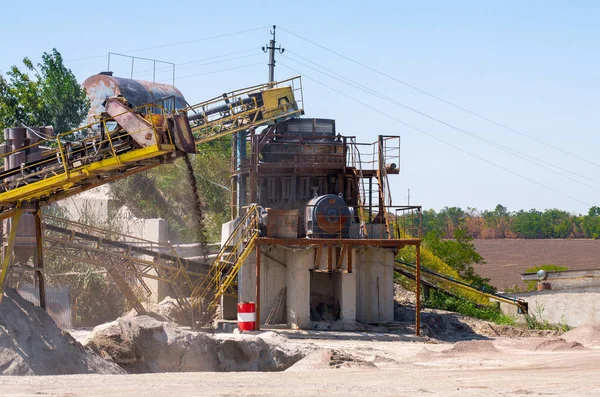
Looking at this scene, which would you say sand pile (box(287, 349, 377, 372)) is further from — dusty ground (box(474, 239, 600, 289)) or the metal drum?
dusty ground (box(474, 239, 600, 289))

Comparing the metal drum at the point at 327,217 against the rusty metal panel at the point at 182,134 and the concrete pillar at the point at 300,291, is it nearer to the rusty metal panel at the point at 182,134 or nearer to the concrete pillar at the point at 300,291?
the concrete pillar at the point at 300,291

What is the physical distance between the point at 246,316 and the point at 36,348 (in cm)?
1039

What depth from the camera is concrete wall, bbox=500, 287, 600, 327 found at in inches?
1428

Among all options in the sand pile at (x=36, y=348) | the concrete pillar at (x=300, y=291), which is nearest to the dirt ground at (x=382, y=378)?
the sand pile at (x=36, y=348)

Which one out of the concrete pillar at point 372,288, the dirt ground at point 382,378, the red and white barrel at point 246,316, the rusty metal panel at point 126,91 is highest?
the rusty metal panel at point 126,91

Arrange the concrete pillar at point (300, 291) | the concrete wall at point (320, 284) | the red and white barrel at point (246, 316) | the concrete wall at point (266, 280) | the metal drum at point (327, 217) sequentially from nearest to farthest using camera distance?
1. the red and white barrel at point (246, 316)
2. the metal drum at point (327, 217)
3. the concrete pillar at point (300, 291)
4. the concrete wall at point (320, 284)
5. the concrete wall at point (266, 280)

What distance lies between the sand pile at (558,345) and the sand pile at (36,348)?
495 inches

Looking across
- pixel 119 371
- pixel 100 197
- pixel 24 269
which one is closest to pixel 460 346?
pixel 119 371

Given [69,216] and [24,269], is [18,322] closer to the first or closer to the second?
[24,269]

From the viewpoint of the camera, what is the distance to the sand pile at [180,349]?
2411cm

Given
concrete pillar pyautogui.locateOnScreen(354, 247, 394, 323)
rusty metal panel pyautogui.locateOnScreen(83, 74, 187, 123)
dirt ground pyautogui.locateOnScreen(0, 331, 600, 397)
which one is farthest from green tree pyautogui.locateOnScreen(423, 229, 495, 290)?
dirt ground pyautogui.locateOnScreen(0, 331, 600, 397)

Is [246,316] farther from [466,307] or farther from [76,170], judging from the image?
[466,307]

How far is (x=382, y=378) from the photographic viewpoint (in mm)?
19625

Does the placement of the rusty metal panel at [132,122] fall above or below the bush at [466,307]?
above
